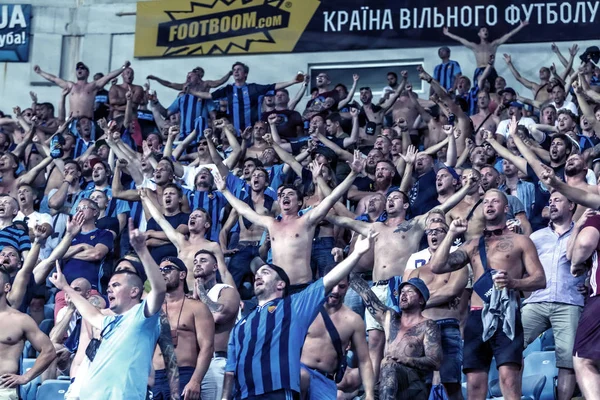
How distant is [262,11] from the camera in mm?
18922

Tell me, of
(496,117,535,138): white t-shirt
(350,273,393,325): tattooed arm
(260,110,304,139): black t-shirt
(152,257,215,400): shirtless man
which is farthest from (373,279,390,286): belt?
(260,110,304,139): black t-shirt

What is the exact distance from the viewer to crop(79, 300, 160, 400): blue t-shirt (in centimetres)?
704

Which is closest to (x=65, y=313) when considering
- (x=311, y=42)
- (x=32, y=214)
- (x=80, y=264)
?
(x=80, y=264)

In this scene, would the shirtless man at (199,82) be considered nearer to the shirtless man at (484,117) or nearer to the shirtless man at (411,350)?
the shirtless man at (484,117)

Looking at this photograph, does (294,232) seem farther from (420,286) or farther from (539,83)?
(539,83)

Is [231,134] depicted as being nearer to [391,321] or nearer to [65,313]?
[65,313]

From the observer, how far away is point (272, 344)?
302 inches

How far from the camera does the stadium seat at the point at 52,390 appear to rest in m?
9.02

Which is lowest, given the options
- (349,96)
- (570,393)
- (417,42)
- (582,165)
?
(570,393)

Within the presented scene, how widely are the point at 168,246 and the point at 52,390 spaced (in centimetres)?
273

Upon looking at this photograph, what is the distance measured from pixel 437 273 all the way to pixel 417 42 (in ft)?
34.3

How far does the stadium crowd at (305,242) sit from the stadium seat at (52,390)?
14.1 inches

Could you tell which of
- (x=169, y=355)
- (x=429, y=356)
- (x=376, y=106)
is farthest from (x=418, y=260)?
(x=376, y=106)

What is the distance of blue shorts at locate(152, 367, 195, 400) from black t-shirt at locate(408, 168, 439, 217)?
4073mm
